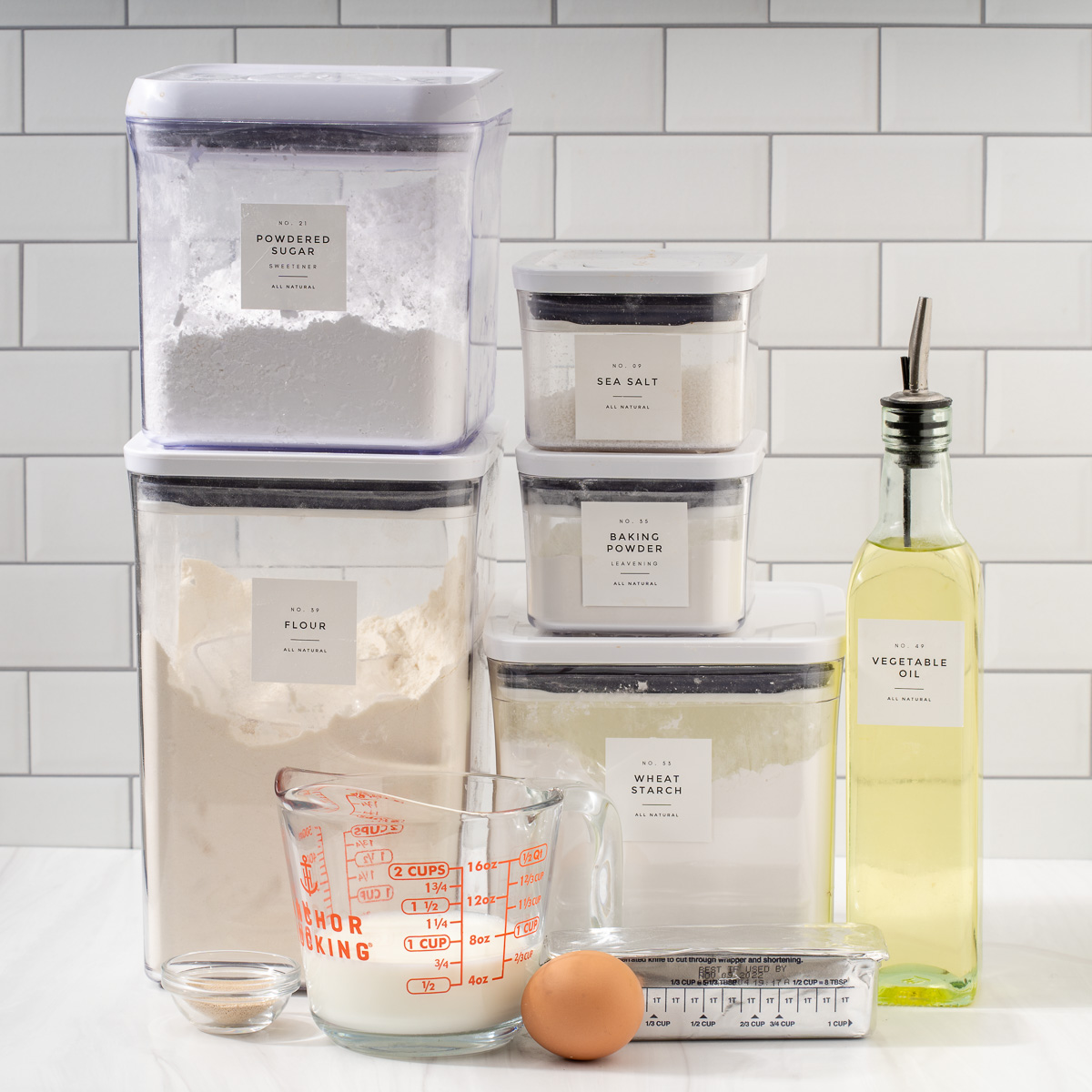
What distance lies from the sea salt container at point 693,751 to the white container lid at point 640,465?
0.10 metres

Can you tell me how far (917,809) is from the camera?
0.79 metres

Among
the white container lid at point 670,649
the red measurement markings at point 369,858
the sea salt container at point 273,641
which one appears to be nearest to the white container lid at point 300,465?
the sea salt container at point 273,641

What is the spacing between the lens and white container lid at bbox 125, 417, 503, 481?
0.77m

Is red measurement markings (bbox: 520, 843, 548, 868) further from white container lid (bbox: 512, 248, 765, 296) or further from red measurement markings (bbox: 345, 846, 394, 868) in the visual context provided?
white container lid (bbox: 512, 248, 765, 296)

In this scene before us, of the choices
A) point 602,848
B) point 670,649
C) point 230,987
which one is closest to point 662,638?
point 670,649

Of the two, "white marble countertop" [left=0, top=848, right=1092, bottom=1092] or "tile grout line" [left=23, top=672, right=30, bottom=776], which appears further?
"tile grout line" [left=23, top=672, right=30, bottom=776]

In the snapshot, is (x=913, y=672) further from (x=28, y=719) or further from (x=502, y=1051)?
(x=28, y=719)

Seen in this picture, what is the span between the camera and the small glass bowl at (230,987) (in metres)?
0.76

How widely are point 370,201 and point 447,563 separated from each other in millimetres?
224

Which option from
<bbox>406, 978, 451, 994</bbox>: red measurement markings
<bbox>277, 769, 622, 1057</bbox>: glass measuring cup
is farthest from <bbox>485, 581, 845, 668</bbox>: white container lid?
<bbox>406, 978, 451, 994</bbox>: red measurement markings

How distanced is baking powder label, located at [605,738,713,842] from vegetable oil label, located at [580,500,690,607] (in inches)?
3.6

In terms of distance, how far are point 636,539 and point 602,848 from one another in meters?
0.20

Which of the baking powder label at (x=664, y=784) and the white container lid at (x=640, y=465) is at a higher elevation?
the white container lid at (x=640, y=465)

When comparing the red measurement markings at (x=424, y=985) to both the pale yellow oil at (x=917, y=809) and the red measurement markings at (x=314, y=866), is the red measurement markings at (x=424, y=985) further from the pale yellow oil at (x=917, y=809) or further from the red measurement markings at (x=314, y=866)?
the pale yellow oil at (x=917, y=809)
